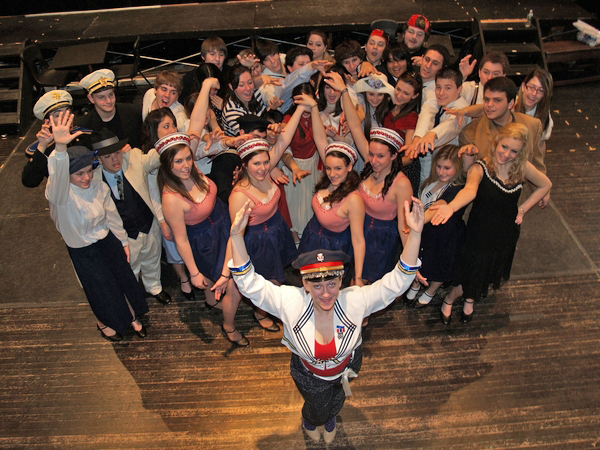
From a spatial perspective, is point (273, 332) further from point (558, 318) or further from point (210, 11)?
point (210, 11)

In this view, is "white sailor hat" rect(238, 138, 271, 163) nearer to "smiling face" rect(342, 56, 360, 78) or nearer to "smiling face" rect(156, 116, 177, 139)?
"smiling face" rect(156, 116, 177, 139)

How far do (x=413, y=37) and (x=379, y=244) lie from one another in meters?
2.36

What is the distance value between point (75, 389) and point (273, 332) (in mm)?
1484

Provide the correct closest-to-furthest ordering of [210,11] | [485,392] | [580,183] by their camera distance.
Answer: [485,392] → [580,183] → [210,11]

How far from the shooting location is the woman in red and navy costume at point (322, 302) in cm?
241

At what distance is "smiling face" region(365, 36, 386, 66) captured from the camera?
4.43 metres

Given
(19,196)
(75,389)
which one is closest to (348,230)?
(75,389)

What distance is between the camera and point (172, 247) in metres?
3.95

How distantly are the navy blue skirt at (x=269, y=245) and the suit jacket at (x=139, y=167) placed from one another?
82 cm

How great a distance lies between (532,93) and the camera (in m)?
3.84

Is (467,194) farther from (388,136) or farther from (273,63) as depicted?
(273,63)

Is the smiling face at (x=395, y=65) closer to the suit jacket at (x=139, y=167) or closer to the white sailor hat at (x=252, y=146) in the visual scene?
the white sailor hat at (x=252, y=146)

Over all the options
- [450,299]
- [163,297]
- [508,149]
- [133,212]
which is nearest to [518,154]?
[508,149]

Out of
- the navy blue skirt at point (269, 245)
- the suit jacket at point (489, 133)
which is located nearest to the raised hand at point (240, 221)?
the navy blue skirt at point (269, 245)
